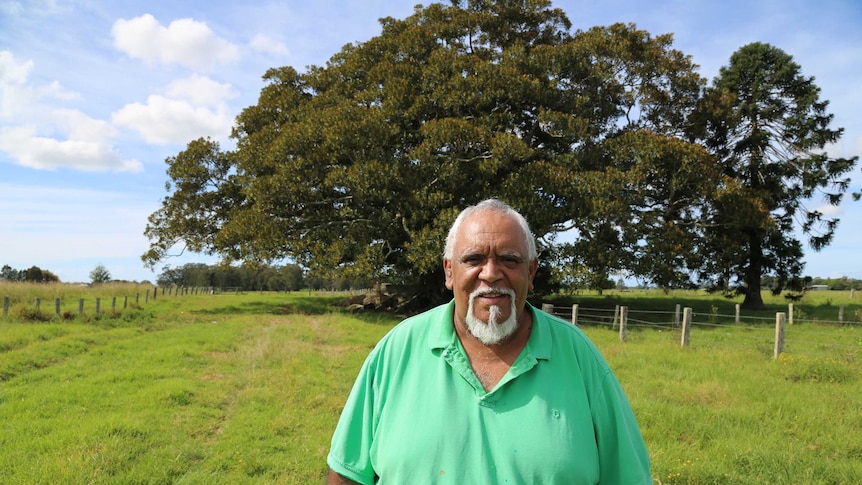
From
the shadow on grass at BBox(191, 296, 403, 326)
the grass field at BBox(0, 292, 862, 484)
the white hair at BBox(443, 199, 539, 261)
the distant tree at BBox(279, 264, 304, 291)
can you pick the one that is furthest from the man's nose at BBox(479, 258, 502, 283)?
the distant tree at BBox(279, 264, 304, 291)

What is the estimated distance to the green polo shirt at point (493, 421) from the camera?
2.03m

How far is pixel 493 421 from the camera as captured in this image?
210cm

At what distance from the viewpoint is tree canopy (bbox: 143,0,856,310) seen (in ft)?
60.5

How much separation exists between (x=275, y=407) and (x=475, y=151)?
1339 cm

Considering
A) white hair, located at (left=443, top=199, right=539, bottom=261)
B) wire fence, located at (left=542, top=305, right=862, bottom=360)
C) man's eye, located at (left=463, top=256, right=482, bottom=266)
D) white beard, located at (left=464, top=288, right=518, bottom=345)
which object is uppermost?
white hair, located at (left=443, top=199, right=539, bottom=261)

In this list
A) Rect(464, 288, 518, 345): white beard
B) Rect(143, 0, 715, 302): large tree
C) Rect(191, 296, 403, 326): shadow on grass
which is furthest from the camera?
Rect(191, 296, 403, 326): shadow on grass

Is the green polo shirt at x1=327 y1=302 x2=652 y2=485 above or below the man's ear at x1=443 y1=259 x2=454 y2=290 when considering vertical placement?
below

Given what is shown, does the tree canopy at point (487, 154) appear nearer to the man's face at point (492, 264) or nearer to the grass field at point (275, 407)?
the grass field at point (275, 407)

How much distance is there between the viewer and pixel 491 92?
19.2 metres

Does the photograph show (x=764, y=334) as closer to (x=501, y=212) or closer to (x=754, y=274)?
(x=754, y=274)

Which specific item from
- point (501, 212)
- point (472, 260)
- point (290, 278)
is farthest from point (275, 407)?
point (290, 278)

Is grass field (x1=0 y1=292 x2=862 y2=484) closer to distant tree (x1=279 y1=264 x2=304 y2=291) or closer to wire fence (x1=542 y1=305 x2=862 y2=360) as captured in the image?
wire fence (x1=542 y1=305 x2=862 y2=360)

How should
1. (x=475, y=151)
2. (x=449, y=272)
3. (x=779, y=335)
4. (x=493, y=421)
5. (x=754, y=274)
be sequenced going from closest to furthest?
(x=493, y=421) < (x=449, y=272) < (x=779, y=335) < (x=475, y=151) < (x=754, y=274)

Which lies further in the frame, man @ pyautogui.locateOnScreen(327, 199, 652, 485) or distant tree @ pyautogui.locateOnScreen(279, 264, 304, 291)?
distant tree @ pyautogui.locateOnScreen(279, 264, 304, 291)
